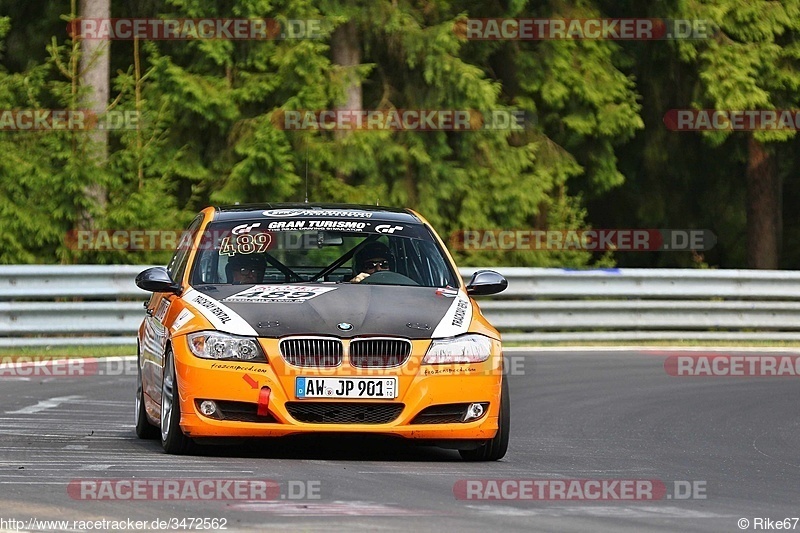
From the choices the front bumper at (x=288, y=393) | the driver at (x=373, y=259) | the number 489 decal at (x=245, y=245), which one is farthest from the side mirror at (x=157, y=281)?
the driver at (x=373, y=259)

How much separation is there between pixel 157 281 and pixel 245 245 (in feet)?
2.49

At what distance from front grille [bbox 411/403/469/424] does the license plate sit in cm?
21

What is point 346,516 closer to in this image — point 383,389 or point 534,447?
point 383,389

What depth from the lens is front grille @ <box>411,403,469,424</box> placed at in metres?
9.84

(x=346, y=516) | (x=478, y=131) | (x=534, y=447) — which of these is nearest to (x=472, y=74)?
(x=478, y=131)

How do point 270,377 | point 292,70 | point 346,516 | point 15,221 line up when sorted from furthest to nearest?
point 292,70 → point 15,221 → point 270,377 → point 346,516

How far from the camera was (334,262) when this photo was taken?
37.2ft

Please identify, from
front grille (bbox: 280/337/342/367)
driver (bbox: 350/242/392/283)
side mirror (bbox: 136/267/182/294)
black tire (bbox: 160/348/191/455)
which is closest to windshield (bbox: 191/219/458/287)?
driver (bbox: 350/242/392/283)

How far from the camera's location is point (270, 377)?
31.8 feet

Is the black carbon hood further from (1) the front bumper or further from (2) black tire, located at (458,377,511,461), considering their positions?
(2) black tire, located at (458,377,511,461)

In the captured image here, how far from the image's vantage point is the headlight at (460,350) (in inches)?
388

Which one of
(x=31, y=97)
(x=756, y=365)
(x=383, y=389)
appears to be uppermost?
(x=31, y=97)

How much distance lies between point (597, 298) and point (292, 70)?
514cm

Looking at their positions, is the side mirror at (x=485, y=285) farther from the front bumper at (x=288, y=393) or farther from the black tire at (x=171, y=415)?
the black tire at (x=171, y=415)
